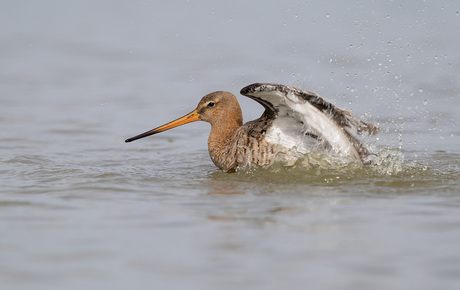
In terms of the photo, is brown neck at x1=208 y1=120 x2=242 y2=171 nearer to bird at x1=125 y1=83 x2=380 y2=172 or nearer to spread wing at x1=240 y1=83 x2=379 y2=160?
bird at x1=125 y1=83 x2=380 y2=172

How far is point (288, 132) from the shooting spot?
7.30 m

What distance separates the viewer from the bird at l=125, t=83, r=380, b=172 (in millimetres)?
6785

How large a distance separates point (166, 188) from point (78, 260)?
A: 6.86 ft

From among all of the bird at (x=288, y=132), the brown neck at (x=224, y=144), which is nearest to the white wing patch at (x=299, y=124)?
the bird at (x=288, y=132)

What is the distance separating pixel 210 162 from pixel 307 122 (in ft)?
5.61

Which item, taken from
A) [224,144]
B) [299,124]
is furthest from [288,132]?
[224,144]

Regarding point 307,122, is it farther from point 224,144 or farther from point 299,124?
point 224,144

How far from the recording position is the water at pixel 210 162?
466cm

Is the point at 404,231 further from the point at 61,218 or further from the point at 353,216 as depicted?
the point at 61,218

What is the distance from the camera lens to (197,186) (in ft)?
22.7

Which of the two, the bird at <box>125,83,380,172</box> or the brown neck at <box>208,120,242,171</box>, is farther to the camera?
the brown neck at <box>208,120,242,171</box>

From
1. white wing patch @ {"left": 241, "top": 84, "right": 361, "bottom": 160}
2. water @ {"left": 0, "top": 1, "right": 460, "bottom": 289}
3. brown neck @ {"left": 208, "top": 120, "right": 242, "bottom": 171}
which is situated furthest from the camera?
brown neck @ {"left": 208, "top": 120, "right": 242, "bottom": 171}

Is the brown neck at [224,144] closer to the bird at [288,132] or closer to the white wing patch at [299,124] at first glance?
the bird at [288,132]

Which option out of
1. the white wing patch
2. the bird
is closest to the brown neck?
the bird
